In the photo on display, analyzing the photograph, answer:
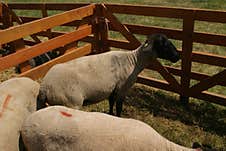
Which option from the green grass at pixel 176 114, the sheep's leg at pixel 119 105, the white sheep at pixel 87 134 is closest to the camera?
the white sheep at pixel 87 134

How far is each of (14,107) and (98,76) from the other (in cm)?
166

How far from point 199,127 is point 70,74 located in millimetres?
2454

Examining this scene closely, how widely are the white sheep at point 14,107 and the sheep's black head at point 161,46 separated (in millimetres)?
2307

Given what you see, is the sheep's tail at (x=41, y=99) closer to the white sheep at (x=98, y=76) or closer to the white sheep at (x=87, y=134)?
the white sheep at (x=98, y=76)

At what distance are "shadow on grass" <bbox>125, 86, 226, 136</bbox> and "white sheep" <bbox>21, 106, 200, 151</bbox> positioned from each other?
110 inches

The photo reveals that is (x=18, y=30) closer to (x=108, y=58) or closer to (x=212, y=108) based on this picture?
(x=108, y=58)

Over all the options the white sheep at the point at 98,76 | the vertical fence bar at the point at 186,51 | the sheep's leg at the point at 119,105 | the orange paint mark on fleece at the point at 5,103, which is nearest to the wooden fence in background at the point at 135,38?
the vertical fence bar at the point at 186,51

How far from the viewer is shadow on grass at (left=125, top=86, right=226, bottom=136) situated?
6312 millimetres

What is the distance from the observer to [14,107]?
4.40 meters

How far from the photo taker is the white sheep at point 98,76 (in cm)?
521

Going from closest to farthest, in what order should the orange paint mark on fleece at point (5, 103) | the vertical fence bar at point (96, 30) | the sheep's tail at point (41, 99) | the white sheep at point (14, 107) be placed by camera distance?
1. the white sheep at point (14, 107)
2. the orange paint mark on fleece at point (5, 103)
3. the sheep's tail at point (41, 99)
4. the vertical fence bar at point (96, 30)

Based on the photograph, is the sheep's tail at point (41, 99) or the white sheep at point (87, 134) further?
the sheep's tail at point (41, 99)

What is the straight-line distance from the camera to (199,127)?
6.16 meters

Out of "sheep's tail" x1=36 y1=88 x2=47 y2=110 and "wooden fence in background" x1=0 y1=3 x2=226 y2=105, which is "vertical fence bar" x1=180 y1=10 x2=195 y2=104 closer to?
"wooden fence in background" x1=0 y1=3 x2=226 y2=105
